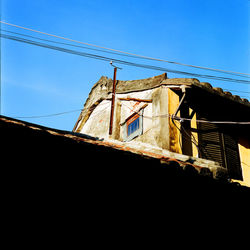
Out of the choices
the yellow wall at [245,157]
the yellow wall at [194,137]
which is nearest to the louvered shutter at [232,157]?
the yellow wall at [245,157]

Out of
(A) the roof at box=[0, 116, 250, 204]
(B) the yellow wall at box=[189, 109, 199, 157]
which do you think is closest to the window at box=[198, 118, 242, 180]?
(B) the yellow wall at box=[189, 109, 199, 157]

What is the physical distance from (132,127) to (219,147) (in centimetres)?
375

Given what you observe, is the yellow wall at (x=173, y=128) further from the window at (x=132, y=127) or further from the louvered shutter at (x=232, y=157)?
the louvered shutter at (x=232, y=157)

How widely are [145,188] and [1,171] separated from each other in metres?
2.12

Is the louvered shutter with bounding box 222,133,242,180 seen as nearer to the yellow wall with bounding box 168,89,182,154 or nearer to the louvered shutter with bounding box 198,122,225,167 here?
the louvered shutter with bounding box 198,122,225,167

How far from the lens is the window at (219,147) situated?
9.27 metres

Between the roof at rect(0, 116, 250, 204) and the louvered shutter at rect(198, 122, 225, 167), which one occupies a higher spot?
the louvered shutter at rect(198, 122, 225, 167)

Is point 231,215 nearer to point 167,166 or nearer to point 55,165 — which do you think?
point 167,166

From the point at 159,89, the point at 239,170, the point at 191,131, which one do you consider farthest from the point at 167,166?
the point at 239,170

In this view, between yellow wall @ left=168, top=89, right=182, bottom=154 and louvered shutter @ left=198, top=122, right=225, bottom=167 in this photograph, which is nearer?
yellow wall @ left=168, top=89, right=182, bottom=154

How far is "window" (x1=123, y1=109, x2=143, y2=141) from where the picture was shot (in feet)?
34.3

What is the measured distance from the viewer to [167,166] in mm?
3732

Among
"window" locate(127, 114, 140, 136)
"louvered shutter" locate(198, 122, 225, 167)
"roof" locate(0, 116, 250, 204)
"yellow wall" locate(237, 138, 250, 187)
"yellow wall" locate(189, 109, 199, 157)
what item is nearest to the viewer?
"roof" locate(0, 116, 250, 204)

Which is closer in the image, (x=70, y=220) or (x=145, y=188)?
(x=70, y=220)
